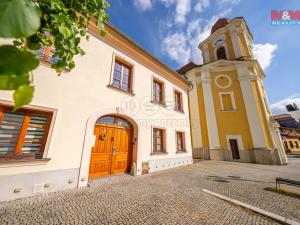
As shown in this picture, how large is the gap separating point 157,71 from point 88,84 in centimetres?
508

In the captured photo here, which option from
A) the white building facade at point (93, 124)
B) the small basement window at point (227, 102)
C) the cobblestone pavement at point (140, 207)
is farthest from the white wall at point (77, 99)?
the small basement window at point (227, 102)

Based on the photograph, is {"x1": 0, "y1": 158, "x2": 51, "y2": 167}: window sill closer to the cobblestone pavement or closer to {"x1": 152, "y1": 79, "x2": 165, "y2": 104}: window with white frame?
the cobblestone pavement

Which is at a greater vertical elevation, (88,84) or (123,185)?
(88,84)

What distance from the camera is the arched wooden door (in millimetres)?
5676

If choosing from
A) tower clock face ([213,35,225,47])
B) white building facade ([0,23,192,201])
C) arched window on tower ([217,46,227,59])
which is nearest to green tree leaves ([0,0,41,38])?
white building facade ([0,23,192,201])

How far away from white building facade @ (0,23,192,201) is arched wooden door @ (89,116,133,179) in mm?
38

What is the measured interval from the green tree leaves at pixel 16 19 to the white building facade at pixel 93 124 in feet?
14.5

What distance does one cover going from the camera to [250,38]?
1928cm

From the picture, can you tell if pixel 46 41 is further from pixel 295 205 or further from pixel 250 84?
pixel 250 84

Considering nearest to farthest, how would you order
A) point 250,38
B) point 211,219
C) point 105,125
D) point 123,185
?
point 211,219 → point 123,185 → point 105,125 → point 250,38

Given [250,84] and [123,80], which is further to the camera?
[250,84]

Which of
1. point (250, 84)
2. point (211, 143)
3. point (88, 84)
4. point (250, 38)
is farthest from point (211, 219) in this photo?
point (250, 38)

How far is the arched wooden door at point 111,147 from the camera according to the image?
5.68m

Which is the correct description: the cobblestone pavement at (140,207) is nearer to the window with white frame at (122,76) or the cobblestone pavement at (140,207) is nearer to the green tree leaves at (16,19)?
the green tree leaves at (16,19)
